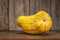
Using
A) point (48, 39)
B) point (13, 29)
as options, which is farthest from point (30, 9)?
point (48, 39)

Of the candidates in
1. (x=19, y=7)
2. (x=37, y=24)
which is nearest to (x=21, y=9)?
(x=19, y=7)

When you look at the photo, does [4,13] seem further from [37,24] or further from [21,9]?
[37,24]

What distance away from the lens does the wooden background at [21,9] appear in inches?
40.4

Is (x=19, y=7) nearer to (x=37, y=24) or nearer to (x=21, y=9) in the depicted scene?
(x=21, y=9)

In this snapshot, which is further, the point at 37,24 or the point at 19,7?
the point at 19,7

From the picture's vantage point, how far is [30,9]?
3.39 ft

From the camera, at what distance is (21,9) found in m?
1.03

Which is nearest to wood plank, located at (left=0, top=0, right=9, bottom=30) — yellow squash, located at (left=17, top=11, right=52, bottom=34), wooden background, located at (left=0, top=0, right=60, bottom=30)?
wooden background, located at (left=0, top=0, right=60, bottom=30)

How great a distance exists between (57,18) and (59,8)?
2.5 inches

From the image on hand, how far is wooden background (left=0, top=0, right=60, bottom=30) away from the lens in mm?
1027

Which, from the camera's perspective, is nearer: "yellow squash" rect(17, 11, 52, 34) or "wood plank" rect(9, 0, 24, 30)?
"yellow squash" rect(17, 11, 52, 34)

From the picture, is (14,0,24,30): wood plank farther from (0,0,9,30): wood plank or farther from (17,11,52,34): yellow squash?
(17,11,52,34): yellow squash

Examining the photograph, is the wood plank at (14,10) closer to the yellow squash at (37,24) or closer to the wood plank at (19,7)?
the wood plank at (19,7)

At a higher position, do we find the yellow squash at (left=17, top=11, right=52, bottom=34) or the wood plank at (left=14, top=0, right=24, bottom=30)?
the wood plank at (left=14, top=0, right=24, bottom=30)
